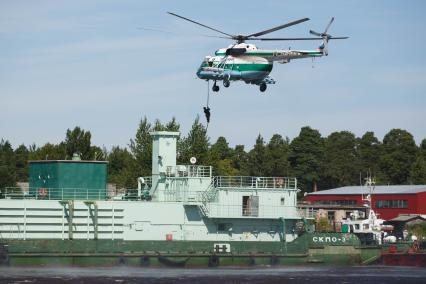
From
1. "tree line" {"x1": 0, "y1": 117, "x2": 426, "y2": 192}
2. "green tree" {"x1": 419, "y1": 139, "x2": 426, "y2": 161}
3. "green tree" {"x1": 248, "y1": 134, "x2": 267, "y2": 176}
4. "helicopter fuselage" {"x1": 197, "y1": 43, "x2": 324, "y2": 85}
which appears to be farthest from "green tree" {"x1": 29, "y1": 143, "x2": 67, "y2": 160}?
"green tree" {"x1": 419, "y1": 139, "x2": 426, "y2": 161}

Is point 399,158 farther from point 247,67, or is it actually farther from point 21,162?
point 247,67

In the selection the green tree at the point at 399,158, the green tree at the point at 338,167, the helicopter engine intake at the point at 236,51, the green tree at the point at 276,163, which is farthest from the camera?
the green tree at the point at 338,167

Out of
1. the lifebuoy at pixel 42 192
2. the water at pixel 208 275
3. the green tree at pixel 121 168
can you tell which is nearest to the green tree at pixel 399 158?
the green tree at pixel 121 168

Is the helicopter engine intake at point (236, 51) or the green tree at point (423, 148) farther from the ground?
the green tree at point (423, 148)

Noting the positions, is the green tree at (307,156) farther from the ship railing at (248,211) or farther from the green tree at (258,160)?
the ship railing at (248,211)

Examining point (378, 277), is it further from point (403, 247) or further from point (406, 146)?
point (406, 146)

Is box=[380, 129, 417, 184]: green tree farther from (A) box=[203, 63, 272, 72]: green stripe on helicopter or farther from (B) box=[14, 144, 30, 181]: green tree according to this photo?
(A) box=[203, 63, 272, 72]: green stripe on helicopter

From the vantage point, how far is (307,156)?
409 feet

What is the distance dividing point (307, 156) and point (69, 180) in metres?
71.1

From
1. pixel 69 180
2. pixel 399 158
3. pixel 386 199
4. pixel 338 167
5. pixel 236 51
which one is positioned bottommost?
pixel 69 180

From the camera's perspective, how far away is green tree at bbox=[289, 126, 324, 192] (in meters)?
123

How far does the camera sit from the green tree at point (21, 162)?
106 metres

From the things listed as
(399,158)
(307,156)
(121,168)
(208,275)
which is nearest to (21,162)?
(121,168)

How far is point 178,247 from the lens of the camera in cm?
5616
